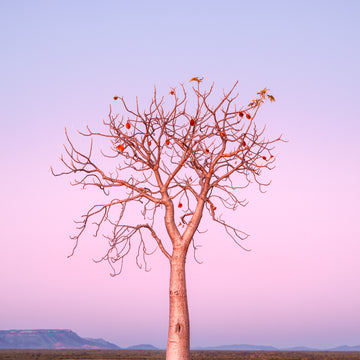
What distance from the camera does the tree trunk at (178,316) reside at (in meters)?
13.6

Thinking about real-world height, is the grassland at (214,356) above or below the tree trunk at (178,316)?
above

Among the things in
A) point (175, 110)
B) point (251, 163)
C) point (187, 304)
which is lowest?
point (187, 304)

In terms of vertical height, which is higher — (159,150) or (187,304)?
(159,150)

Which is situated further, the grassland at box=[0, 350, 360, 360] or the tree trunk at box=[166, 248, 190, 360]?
the grassland at box=[0, 350, 360, 360]

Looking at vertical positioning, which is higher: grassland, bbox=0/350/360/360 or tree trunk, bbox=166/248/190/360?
grassland, bbox=0/350/360/360

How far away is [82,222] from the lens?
48.0 feet

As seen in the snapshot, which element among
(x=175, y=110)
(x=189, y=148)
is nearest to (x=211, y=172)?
(x=189, y=148)

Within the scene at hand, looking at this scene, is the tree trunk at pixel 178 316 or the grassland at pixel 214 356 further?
the grassland at pixel 214 356

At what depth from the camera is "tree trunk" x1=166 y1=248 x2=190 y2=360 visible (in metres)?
13.6

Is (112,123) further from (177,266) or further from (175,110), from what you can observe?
(177,266)

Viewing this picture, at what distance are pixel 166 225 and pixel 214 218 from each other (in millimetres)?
1257

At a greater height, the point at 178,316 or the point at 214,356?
the point at 214,356

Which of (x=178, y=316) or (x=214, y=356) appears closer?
(x=178, y=316)

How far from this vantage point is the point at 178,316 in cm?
1368
